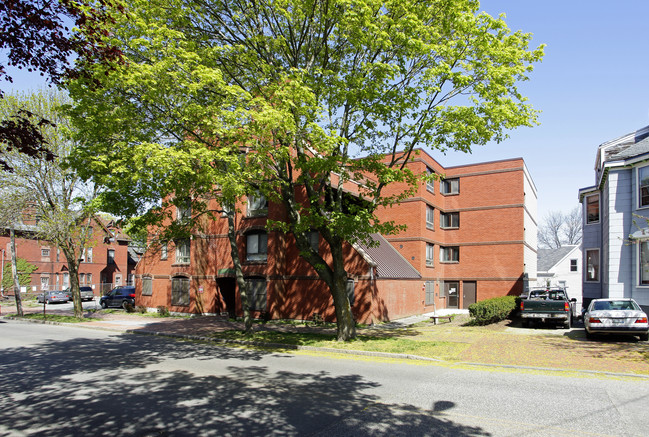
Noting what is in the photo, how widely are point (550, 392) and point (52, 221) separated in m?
25.4

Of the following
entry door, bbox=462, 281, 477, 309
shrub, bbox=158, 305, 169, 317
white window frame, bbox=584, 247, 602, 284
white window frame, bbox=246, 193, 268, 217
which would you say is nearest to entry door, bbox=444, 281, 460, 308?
entry door, bbox=462, 281, 477, 309

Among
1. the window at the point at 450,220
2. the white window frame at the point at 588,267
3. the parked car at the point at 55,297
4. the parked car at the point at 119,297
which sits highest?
the window at the point at 450,220

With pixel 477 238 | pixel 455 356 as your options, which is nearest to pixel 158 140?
pixel 455 356

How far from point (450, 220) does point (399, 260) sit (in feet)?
29.9

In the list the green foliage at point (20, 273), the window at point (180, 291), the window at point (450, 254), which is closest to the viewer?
the window at point (180, 291)

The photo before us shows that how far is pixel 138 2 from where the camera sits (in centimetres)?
1160

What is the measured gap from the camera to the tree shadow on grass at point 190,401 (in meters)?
6.65

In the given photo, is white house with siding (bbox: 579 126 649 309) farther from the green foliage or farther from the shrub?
the green foliage

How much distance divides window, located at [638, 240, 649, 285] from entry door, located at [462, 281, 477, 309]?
14859mm

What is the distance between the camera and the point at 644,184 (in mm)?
19094

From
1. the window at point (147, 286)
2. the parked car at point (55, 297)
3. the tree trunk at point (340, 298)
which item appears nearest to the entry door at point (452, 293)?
the tree trunk at point (340, 298)

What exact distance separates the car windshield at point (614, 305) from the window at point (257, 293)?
1582cm

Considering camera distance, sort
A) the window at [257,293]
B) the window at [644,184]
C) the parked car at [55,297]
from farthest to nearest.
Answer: the parked car at [55,297], the window at [257,293], the window at [644,184]

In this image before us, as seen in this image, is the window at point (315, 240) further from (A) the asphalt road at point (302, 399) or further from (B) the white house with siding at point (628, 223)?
(B) the white house with siding at point (628, 223)
